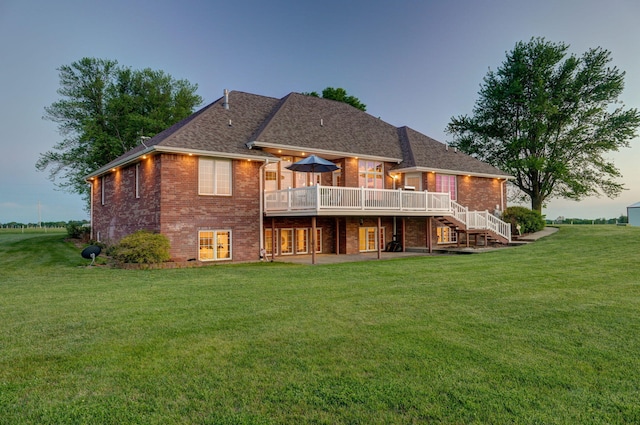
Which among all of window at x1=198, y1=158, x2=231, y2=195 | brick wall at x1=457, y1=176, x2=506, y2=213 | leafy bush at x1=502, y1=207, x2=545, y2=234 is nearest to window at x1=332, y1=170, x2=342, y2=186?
window at x1=198, y1=158, x2=231, y2=195

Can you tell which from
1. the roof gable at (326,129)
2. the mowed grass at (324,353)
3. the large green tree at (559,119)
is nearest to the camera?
the mowed grass at (324,353)

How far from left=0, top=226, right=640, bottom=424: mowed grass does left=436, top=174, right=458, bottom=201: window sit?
13.4m

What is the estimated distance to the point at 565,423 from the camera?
10.3ft

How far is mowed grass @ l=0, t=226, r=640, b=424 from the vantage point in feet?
11.1

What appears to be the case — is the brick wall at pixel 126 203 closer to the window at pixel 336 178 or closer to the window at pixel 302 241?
the window at pixel 302 241

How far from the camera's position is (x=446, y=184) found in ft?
75.0

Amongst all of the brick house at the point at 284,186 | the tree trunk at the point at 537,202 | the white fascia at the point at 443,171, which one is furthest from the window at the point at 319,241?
the tree trunk at the point at 537,202

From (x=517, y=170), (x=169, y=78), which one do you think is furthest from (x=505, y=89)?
(x=169, y=78)

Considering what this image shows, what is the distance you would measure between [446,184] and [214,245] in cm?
1449

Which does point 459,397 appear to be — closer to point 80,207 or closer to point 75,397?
point 75,397

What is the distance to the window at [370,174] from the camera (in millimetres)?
20519

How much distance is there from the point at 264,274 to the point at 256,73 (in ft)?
97.8

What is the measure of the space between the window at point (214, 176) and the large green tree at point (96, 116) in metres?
19.2

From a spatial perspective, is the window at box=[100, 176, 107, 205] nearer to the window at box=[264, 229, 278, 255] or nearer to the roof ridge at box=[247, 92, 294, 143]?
the roof ridge at box=[247, 92, 294, 143]
